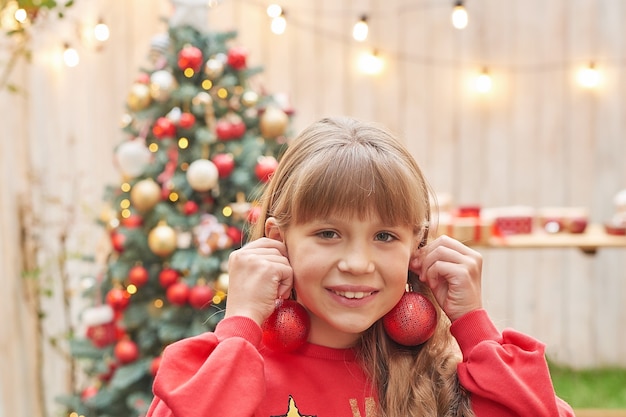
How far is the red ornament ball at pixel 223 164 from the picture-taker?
9.43 ft

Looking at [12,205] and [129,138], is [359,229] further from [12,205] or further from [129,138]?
[12,205]

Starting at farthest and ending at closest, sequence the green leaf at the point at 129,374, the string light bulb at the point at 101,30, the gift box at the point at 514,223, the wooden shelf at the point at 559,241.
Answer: the string light bulb at the point at 101,30 → the gift box at the point at 514,223 → the wooden shelf at the point at 559,241 → the green leaf at the point at 129,374

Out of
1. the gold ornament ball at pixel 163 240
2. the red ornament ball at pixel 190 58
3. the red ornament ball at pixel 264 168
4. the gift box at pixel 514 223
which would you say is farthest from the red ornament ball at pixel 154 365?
the gift box at pixel 514 223

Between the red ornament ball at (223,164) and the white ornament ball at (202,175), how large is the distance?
0.11 feet

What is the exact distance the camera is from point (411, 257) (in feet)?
4.50

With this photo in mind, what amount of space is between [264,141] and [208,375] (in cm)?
196

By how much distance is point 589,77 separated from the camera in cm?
420

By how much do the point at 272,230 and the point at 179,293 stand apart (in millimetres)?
1513

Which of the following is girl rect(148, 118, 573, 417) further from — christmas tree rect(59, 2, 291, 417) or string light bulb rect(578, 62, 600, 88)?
string light bulb rect(578, 62, 600, 88)

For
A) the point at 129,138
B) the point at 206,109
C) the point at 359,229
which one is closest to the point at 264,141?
the point at 206,109

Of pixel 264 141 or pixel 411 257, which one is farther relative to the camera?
pixel 264 141

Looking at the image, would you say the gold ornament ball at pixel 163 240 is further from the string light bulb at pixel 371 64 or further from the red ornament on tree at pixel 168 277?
the string light bulb at pixel 371 64

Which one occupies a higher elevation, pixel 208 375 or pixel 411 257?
pixel 411 257

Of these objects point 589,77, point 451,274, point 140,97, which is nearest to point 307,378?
point 451,274
